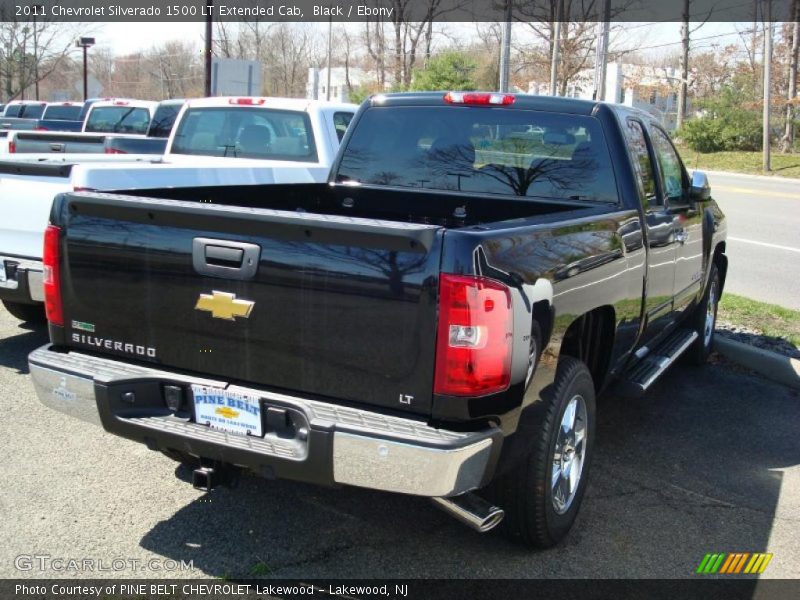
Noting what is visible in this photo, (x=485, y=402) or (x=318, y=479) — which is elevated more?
(x=485, y=402)

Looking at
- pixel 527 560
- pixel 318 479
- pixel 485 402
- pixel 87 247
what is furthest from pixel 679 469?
pixel 87 247

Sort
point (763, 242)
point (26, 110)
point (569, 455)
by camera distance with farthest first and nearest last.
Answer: point (26, 110)
point (763, 242)
point (569, 455)

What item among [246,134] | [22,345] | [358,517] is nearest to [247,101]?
[246,134]

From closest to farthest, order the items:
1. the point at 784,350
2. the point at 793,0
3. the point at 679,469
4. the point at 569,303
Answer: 1. the point at 569,303
2. the point at 679,469
3. the point at 784,350
4. the point at 793,0

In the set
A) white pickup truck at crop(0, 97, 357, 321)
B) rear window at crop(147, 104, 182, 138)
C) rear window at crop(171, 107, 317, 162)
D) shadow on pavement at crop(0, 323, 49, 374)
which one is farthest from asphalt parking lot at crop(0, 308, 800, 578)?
rear window at crop(147, 104, 182, 138)

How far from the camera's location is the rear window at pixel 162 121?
48.9ft

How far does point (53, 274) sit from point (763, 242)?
484 inches

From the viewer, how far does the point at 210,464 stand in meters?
3.42

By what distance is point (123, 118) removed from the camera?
16.6 metres

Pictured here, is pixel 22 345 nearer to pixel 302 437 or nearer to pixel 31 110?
pixel 302 437

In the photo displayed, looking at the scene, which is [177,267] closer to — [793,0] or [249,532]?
[249,532]

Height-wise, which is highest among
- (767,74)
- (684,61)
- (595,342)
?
(684,61)

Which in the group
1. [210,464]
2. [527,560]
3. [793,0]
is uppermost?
[793,0]

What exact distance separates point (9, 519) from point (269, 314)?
1740mm
